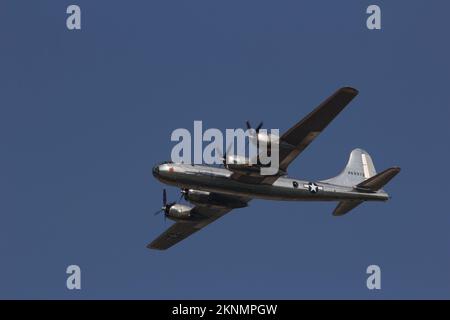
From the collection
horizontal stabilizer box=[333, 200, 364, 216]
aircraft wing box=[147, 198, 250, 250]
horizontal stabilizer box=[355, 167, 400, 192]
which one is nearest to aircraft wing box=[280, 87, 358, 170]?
horizontal stabilizer box=[355, 167, 400, 192]

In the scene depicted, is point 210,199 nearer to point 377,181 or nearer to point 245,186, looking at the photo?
point 245,186

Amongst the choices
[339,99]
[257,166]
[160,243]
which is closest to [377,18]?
[339,99]

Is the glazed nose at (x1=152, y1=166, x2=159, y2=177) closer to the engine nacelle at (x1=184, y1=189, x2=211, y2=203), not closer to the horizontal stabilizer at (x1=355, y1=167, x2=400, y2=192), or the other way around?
the engine nacelle at (x1=184, y1=189, x2=211, y2=203)

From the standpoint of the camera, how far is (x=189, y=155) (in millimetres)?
41344

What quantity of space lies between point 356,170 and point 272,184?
299 inches

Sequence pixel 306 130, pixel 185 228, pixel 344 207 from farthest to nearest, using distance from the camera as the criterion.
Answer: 1. pixel 185 228
2. pixel 344 207
3. pixel 306 130

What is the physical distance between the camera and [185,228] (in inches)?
1925

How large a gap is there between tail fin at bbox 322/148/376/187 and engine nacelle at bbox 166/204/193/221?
8526 mm

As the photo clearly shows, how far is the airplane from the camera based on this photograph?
39.7 metres

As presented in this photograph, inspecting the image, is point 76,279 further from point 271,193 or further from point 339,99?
point 339,99

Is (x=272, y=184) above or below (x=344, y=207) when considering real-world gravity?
above

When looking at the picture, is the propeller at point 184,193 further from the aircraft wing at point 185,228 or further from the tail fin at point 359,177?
the tail fin at point 359,177

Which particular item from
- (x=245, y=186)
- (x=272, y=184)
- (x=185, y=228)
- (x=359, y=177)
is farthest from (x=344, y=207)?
(x=185, y=228)

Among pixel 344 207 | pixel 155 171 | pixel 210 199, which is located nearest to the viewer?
pixel 155 171
